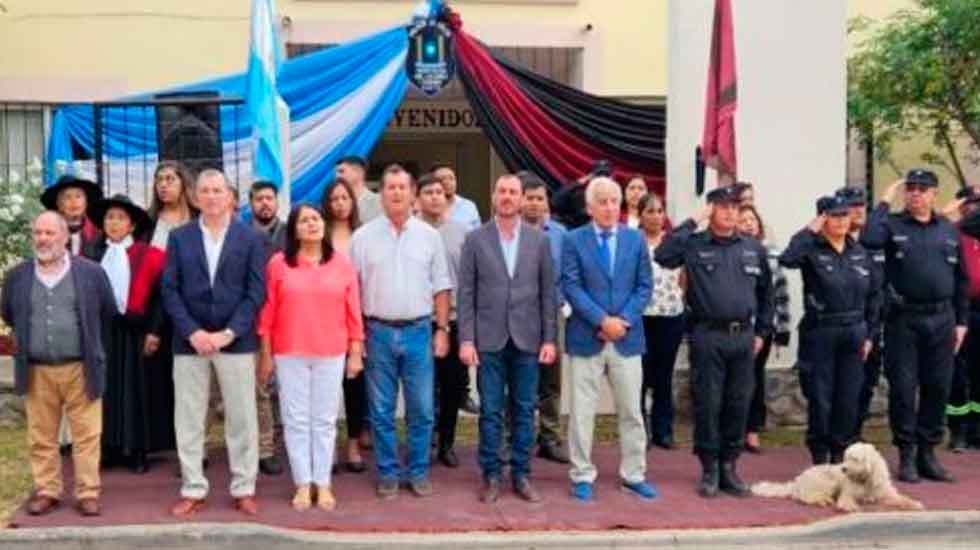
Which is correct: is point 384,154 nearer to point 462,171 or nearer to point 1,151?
point 462,171

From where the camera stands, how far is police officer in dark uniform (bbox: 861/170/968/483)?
8.95 m

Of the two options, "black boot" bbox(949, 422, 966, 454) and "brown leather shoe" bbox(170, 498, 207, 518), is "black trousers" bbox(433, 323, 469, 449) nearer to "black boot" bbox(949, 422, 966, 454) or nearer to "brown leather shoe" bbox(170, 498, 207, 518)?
"brown leather shoe" bbox(170, 498, 207, 518)

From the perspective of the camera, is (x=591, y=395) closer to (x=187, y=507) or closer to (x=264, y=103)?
(x=187, y=507)

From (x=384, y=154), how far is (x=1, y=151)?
17.1 ft

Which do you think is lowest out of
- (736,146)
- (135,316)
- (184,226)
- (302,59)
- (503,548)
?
(503,548)

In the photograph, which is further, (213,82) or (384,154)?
(384,154)

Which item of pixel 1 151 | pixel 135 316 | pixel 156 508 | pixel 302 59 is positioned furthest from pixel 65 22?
pixel 156 508

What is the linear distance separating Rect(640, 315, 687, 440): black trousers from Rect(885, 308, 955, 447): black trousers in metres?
1.51

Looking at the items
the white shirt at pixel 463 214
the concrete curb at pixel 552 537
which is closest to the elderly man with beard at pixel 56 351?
the concrete curb at pixel 552 537

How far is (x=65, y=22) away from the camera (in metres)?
14.6

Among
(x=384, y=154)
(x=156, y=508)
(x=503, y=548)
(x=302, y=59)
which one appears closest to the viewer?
(x=503, y=548)

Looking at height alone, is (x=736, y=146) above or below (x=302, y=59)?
below

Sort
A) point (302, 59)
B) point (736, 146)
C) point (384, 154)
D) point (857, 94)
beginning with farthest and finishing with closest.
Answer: point (384, 154), point (857, 94), point (302, 59), point (736, 146)

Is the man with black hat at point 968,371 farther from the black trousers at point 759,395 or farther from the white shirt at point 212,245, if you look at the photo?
the white shirt at point 212,245
